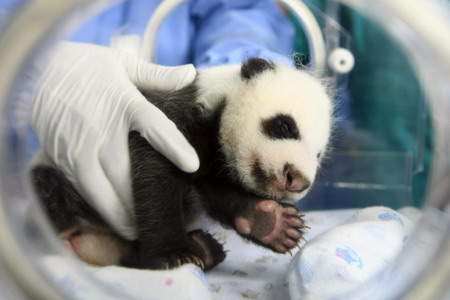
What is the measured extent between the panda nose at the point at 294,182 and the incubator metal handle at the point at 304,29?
235 millimetres

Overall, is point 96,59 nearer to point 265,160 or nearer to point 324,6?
point 265,160

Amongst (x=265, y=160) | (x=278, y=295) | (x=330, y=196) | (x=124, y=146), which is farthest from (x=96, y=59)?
(x=330, y=196)

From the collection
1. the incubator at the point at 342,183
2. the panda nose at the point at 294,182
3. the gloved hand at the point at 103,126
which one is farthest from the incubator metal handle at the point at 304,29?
the panda nose at the point at 294,182

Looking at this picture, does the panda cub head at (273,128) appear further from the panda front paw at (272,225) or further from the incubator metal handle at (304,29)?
the incubator metal handle at (304,29)

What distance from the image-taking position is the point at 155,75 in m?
0.73

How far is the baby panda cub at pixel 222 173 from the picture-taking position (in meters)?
0.70

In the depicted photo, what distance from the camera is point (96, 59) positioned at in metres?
0.74

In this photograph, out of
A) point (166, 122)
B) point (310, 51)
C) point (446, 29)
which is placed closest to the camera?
point (446, 29)

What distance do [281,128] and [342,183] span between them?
1.35 ft

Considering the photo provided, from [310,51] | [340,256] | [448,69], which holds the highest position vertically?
[448,69]

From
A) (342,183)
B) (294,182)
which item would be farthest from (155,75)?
(342,183)

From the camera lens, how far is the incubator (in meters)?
0.48

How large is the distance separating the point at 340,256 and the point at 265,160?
0.52ft

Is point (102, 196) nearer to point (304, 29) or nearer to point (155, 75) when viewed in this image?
point (155, 75)
